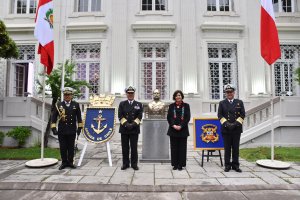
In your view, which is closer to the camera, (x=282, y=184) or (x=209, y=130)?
(x=282, y=184)

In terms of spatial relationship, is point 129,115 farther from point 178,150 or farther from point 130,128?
point 178,150

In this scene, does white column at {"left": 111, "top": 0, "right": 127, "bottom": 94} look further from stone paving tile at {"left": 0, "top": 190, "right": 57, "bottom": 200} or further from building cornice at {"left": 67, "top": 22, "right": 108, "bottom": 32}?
stone paving tile at {"left": 0, "top": 190, "right": 57, "bottom": 200}

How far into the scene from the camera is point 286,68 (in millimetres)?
13617

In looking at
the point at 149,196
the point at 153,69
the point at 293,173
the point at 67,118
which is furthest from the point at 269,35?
the point at 153,69

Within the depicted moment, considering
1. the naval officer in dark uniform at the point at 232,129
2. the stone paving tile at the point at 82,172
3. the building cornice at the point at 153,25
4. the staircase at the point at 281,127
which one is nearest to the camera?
the stone paving tile at the point at 82,172

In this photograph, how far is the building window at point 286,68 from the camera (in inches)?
530

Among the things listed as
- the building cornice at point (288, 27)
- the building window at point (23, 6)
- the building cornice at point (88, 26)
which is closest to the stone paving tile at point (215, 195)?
the building cornice at point (88, 26)

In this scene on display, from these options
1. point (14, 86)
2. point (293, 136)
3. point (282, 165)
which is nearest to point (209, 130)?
point (282, 165)

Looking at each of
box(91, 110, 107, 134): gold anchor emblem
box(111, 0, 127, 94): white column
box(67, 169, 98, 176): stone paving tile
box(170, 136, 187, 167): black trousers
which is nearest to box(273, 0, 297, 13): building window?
box(111, 0, 127, 94): white column

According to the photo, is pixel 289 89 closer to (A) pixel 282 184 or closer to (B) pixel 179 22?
(B) pixel 179 22

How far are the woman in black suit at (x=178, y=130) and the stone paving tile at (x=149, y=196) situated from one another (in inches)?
66.3

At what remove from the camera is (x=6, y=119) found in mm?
10516

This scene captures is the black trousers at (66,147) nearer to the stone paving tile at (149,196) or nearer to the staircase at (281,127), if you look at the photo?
the stone paving tile at (149,196)

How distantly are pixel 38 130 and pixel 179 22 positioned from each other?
838 cm
